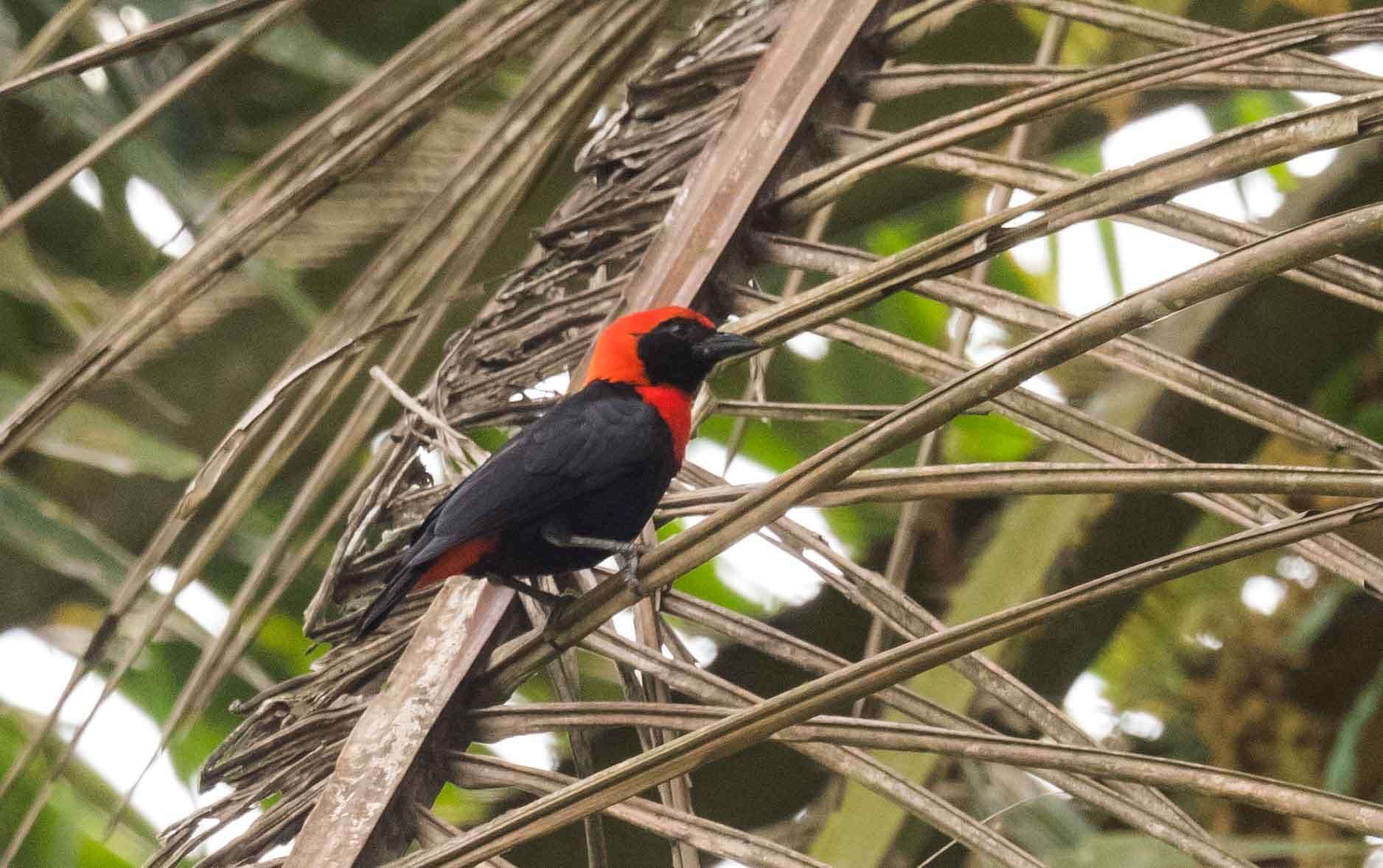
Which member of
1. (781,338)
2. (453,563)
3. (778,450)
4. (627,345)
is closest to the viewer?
(781,338)

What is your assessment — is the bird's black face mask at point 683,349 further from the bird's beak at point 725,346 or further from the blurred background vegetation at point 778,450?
the blurred background vegetation at point 778,450

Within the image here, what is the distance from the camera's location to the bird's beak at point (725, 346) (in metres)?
2.13

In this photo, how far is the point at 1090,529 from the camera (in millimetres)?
2717

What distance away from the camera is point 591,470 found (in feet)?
8.07

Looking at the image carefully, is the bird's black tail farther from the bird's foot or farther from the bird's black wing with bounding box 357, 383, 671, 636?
the bird's foot

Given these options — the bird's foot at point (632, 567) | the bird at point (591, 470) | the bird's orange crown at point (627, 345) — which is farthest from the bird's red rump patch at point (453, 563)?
the bird's orange crown at point (627, 345)

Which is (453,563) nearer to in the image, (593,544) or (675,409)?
(593,544)

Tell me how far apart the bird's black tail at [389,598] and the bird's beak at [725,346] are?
53 centimetres

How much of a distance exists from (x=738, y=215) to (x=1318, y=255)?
1180 mm

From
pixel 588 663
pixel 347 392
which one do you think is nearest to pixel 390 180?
pixel 347 392

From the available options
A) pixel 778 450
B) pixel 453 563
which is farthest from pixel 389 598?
pixel 778 450

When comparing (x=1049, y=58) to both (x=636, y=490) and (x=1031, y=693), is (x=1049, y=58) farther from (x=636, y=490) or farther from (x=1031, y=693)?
(x=1031, y=693)

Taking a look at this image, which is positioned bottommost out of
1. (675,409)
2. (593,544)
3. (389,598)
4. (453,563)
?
(389,598)

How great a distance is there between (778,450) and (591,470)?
2.46 m
